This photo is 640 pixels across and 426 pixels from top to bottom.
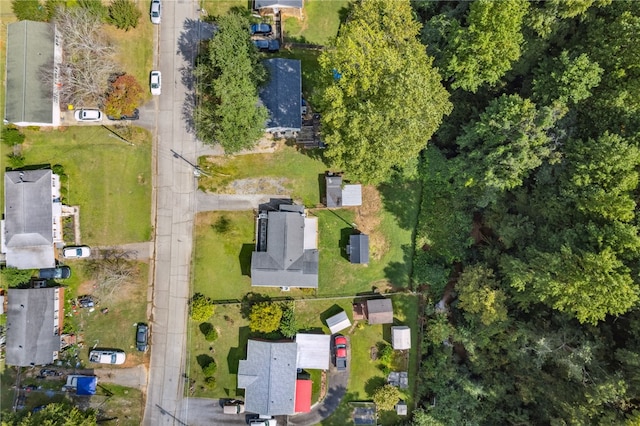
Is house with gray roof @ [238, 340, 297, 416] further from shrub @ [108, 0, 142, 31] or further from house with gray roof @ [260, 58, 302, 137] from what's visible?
shrub @ [108, 0, 142, 31]

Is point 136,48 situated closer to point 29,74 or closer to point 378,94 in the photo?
point 29,74

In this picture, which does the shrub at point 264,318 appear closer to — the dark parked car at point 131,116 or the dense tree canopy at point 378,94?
the dense tree canopy at point 378,94

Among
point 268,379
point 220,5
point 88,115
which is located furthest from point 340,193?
point 88,115

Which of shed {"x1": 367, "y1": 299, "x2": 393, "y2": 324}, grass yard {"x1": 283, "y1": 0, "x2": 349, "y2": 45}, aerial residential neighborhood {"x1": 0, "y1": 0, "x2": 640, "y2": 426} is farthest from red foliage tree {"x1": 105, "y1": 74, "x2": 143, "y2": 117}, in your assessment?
shed {"x1": 367, "y1": 299, "x2": 393, "y2": 324}

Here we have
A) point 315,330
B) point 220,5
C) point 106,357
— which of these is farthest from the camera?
point 220,5

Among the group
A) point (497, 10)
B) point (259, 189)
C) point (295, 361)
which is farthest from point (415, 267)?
point (497, 10)

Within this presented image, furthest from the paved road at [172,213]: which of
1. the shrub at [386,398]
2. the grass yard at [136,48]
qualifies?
the shrub at [386,398]

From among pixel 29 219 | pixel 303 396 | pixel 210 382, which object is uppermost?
pixel 29 219
